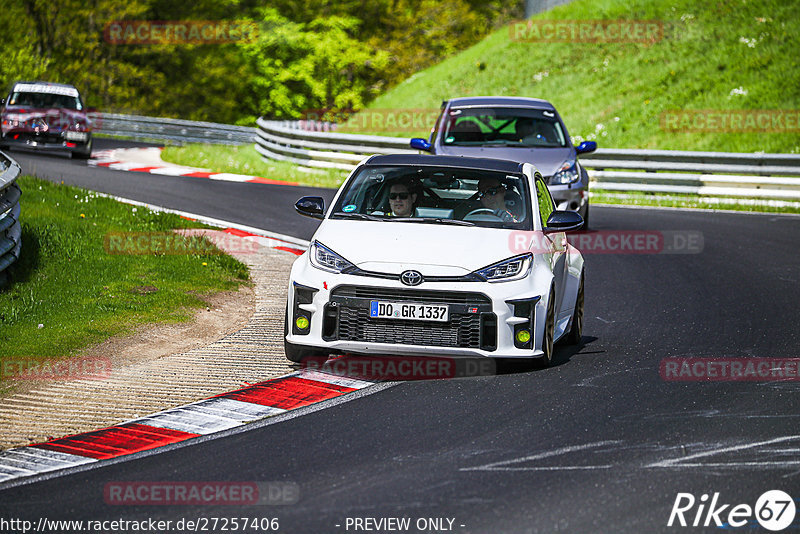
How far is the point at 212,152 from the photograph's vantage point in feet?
109

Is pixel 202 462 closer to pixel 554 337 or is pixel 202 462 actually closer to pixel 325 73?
pixel 554 337

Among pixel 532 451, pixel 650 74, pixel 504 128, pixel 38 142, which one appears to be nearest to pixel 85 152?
pixel 38 142

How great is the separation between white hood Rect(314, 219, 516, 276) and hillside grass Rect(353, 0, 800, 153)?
21.0 meters

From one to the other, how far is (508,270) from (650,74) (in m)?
27.8

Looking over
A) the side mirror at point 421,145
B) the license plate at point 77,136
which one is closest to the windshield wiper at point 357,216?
the side mirror at point 421,145

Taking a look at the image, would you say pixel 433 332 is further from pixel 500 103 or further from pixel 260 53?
pixel 260 53

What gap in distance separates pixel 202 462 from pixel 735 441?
2.97 m

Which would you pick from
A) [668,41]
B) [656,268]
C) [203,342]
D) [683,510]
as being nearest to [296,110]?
[668,41]

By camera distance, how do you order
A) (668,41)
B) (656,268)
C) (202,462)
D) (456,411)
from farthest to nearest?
1. (668,41)
2. (656,268)
3. (456,411)
4. (202,462)

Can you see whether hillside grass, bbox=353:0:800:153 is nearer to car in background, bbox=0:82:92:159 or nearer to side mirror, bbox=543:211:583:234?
car in background, bbox=0:82:92:159

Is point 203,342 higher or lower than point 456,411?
lower

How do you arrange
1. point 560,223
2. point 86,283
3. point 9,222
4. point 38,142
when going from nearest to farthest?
1. point 560,223
2. point 9,222
3. point 86,283
4. point 38,142

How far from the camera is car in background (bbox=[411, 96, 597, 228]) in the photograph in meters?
16.4

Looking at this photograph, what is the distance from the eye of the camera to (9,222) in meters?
11.0
